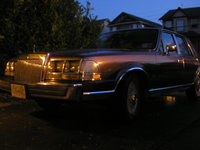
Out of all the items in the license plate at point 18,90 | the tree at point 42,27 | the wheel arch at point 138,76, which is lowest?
the license plate at point 18,90

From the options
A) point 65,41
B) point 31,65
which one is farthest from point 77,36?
point 31,65

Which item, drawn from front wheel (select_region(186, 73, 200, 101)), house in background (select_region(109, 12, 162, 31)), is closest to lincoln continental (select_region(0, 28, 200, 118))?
front wheel (select_region(186, 73, 200, 101))

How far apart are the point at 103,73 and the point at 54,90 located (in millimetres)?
672

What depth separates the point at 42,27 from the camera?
6035 mm

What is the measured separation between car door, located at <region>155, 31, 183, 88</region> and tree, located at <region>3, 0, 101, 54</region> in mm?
2377

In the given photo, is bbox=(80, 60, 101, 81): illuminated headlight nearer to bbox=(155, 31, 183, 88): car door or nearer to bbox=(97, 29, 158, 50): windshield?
bbox=(97, 29, 158, 50): windshield

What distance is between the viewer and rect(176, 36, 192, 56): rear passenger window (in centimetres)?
549

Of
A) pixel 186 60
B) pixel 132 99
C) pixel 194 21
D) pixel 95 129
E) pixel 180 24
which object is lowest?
pixel 95 129

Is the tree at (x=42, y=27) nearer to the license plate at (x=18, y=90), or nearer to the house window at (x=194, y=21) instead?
the license plate at (x=18, y=90)

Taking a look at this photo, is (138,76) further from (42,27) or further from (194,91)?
(42,27)

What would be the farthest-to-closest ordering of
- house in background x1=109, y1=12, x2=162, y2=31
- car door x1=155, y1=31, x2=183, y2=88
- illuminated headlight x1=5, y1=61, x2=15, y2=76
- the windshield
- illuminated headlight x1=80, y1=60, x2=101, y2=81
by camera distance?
house in background x1=109, y1=12, x2=162, y2=31 → the windshield → car door x1=155, y1=31, x2=183, y2=88 → illuminated headlight x1=5, y1=61, x2=15, y2=76 → illuminated headlight x1=80, y1=60, x2=101, y2=81

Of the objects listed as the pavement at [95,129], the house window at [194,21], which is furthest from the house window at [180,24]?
the pavement at [95,129]

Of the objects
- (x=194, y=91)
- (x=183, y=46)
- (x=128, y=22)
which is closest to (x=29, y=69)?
(x=183, y=46)

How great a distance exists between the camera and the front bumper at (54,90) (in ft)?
9.89
